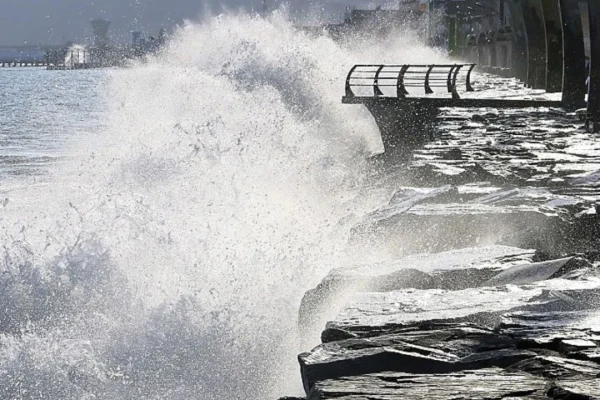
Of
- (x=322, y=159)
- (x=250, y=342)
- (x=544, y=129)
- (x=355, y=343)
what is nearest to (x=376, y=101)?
(x=322, y=159)

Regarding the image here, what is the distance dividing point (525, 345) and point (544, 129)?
9187 mm

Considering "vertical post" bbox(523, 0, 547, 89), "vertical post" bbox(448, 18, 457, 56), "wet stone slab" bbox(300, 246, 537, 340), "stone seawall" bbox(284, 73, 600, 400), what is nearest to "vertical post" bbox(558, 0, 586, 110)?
"vertical post" bbox(523, 0, 547, 89)

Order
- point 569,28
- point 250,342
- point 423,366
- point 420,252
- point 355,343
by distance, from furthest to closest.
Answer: point 569,28 < point 420,252 < point 250,342 < point 355,343 < point 423,366

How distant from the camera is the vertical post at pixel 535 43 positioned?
2219 centimetres

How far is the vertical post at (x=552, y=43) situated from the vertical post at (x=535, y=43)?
2.13 m

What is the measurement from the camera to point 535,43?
23.1 metres

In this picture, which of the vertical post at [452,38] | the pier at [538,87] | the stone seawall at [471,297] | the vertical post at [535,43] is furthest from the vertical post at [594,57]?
the vertical post at [452,38]

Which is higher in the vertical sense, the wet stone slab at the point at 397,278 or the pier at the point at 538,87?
the pier at the point at 538,87

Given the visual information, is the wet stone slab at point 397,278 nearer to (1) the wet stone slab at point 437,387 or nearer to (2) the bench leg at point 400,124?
(1) the wet stone slab at point 437,387

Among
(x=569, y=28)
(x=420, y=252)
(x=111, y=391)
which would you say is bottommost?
(x=111, y=391)

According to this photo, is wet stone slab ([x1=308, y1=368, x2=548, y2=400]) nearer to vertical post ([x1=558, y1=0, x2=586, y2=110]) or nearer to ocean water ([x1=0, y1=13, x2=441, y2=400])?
ocean water ([x1=0, y1=13, x2=441, y2=400])

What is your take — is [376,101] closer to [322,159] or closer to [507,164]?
[322,159]

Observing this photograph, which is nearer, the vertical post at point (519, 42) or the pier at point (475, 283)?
the pier at point (475, 283)

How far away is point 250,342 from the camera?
17.8ft
